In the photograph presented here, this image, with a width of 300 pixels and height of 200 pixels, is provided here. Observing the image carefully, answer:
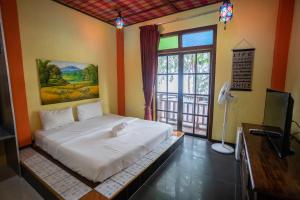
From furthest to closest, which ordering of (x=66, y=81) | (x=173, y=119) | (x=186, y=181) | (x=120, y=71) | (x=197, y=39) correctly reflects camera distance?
1. (x=120, y=71)
2. (x=173, y=119)
3. (x=197, y=39)
4. (x=66, y=81)
5. (x=186, y=181)

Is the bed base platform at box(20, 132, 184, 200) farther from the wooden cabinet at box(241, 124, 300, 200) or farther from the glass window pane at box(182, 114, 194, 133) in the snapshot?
the glass window pane at box(182, 114, 194, 133)

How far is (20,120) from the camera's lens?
256 centimetres

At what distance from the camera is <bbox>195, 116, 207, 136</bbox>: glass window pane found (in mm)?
3541

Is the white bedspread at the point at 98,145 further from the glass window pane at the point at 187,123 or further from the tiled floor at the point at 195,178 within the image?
the glass window pane at the point at 187,123

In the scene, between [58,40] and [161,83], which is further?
[161,83]

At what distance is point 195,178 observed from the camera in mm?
2139

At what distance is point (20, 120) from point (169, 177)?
2.63 m

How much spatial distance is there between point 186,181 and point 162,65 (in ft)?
8.94

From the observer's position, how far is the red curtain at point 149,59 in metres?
3.73

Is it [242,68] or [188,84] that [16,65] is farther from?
[242,68]

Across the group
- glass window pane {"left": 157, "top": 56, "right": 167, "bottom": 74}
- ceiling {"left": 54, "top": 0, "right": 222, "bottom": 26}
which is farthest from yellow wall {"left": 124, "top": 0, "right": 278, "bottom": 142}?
glass window pane {"left": 157, "top": 56, "right": 167, "bottom": 74}

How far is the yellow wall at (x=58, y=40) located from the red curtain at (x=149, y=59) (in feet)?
3.17

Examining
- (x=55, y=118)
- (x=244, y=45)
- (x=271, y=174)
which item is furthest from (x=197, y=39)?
(x=55, y=118)

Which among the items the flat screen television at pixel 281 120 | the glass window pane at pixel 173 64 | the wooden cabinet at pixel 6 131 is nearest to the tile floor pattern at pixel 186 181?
the wooden cabinet at pixel 6 131
